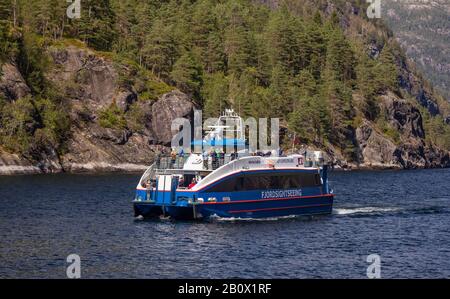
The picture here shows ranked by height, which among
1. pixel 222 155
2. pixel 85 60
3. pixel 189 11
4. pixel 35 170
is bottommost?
pixel 35 170

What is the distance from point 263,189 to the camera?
61.3 metres

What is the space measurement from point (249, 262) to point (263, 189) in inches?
658

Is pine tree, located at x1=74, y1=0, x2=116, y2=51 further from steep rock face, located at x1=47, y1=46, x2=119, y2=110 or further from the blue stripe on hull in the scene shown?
the blue stripe on hull

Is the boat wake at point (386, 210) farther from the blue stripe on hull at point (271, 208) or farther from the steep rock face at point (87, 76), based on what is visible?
the steep rock face at point (87, 76)

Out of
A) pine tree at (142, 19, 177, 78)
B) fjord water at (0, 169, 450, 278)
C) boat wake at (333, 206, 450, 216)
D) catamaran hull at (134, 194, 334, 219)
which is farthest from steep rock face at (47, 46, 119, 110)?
catamaran hull at (134, 194, 334, 219)

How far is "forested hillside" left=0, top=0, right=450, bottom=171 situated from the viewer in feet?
440

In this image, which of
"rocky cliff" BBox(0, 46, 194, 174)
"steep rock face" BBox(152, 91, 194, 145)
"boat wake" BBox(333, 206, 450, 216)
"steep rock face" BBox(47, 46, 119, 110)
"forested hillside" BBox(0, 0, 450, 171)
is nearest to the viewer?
"boat wake" BBox(333, 206, 450, 216)

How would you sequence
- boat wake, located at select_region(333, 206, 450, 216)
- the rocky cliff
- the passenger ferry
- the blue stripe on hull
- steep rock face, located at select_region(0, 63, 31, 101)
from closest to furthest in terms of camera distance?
the passenger ferry, the blue stripe on hull, boat wake, located at select_region(333, 206, 450, 216), steep rock face, located at select_region(0, 63, 31, 101), the rocky cliff

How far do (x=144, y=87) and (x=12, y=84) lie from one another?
29.6m

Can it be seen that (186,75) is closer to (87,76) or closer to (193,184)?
(87,76)

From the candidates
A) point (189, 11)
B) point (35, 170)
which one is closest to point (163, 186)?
point (35, 170)

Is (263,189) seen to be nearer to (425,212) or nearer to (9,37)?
(425,212)

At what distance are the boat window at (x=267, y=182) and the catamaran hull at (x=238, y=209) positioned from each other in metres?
1.10

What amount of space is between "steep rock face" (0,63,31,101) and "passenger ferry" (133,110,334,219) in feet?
247
